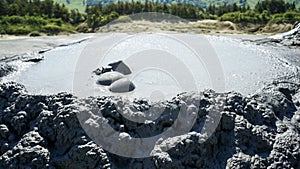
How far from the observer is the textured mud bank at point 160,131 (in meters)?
3.67

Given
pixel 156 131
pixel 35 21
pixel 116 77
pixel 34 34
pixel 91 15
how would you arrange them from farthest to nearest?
1. pixel 91 15
2. pixel 35 21
3. pixel 34 34
4. pixel 116 77
5. pixel 156 131

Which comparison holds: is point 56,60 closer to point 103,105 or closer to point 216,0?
point 103,105

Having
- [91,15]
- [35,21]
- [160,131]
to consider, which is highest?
[91,15]

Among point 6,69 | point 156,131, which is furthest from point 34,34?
point 156,131

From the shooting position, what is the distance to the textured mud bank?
3.67m

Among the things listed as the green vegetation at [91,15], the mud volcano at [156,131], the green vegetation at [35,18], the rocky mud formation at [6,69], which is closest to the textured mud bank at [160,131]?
the mud volcano at [156,131]

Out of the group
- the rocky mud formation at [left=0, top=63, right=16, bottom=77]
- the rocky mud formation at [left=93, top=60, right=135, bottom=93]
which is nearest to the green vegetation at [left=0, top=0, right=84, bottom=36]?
the rocky mud formation at [left=0, top=63, right=16, bottom=77]

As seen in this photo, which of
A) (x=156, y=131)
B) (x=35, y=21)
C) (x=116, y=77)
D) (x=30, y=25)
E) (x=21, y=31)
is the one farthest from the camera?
(x=35, y=21)

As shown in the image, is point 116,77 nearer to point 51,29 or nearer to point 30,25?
point 51,29

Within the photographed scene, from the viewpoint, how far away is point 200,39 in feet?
26.0

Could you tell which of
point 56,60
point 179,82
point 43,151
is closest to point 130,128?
point 43,151

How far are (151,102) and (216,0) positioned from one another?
63280mm

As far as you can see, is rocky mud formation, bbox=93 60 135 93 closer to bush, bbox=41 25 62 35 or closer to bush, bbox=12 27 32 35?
bush, bbox=12 27 32 35

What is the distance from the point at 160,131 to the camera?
380 cm
